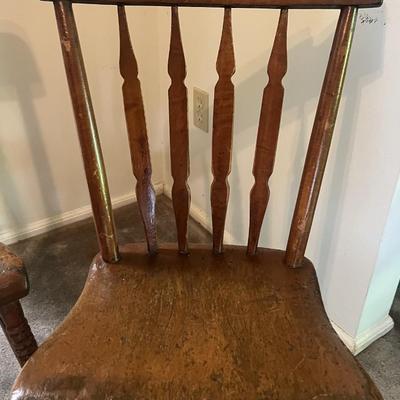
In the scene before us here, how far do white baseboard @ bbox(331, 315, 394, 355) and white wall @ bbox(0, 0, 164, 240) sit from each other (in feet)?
2.83

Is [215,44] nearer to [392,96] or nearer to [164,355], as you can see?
[392,96]

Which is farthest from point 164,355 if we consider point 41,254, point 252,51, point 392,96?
point 41,254

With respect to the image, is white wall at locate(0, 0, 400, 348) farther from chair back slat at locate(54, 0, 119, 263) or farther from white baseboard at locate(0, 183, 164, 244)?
chair back slat at locate(54, 0, 119, 263)

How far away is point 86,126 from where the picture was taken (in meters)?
0.58

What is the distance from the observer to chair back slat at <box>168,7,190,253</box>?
593mm

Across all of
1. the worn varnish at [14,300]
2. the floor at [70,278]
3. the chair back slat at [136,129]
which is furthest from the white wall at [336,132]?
the worn varnish at [14,300]

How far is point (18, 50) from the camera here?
3.59ft

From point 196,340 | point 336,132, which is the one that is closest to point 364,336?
point 336,132

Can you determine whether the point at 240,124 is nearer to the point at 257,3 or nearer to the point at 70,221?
the point at 257,3

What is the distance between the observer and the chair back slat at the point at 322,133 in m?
0.55

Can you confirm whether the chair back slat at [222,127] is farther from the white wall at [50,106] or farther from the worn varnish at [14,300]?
the white wall at [50,106]

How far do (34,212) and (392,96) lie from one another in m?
1.09

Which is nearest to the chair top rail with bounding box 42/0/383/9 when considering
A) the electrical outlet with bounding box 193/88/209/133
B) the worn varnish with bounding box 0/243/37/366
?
the worn varnish with bounding box 0/243/37/366

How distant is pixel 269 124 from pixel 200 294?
0.90 feet
